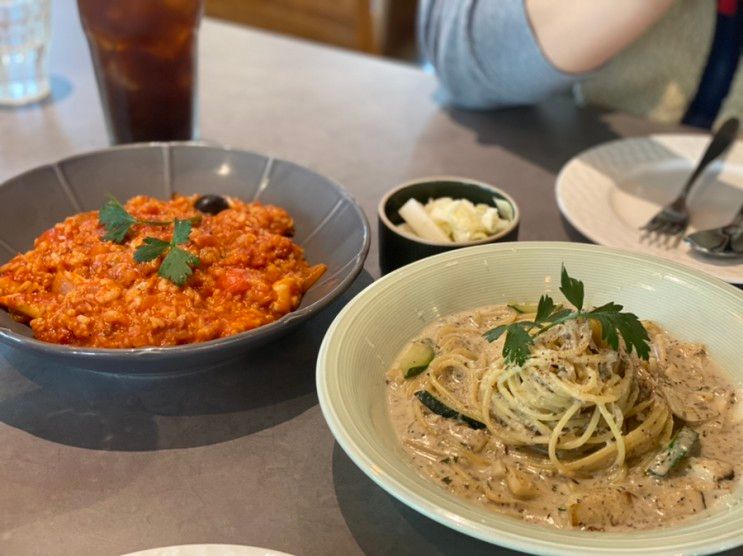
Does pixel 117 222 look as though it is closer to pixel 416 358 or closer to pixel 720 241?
pixel 416 358

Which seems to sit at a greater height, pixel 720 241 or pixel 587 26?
pixel 587 26

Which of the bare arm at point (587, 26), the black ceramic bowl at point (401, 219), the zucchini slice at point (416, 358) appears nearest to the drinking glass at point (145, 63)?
the black ceramic bowl at point (401, 219)

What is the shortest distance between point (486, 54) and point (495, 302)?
1.08m

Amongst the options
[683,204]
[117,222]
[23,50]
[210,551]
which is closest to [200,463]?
[210,551]

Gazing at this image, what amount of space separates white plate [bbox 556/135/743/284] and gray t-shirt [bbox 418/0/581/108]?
280mm

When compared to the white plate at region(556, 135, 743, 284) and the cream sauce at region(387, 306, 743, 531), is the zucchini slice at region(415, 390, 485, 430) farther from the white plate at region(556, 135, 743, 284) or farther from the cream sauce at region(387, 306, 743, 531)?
the white plate at region(556, 135, 743, 284)

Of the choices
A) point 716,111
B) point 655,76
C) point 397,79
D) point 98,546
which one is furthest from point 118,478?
point 716,111

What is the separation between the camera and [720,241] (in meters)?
1.54

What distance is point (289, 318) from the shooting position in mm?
1124

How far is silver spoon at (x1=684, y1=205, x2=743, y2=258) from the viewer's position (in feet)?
5.00

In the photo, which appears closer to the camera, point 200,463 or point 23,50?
point 200,463

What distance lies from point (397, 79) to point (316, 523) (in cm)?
188

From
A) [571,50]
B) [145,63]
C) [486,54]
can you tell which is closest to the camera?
[145,63]

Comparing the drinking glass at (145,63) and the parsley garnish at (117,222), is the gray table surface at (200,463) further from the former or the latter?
the drinking glass at (145,63)
